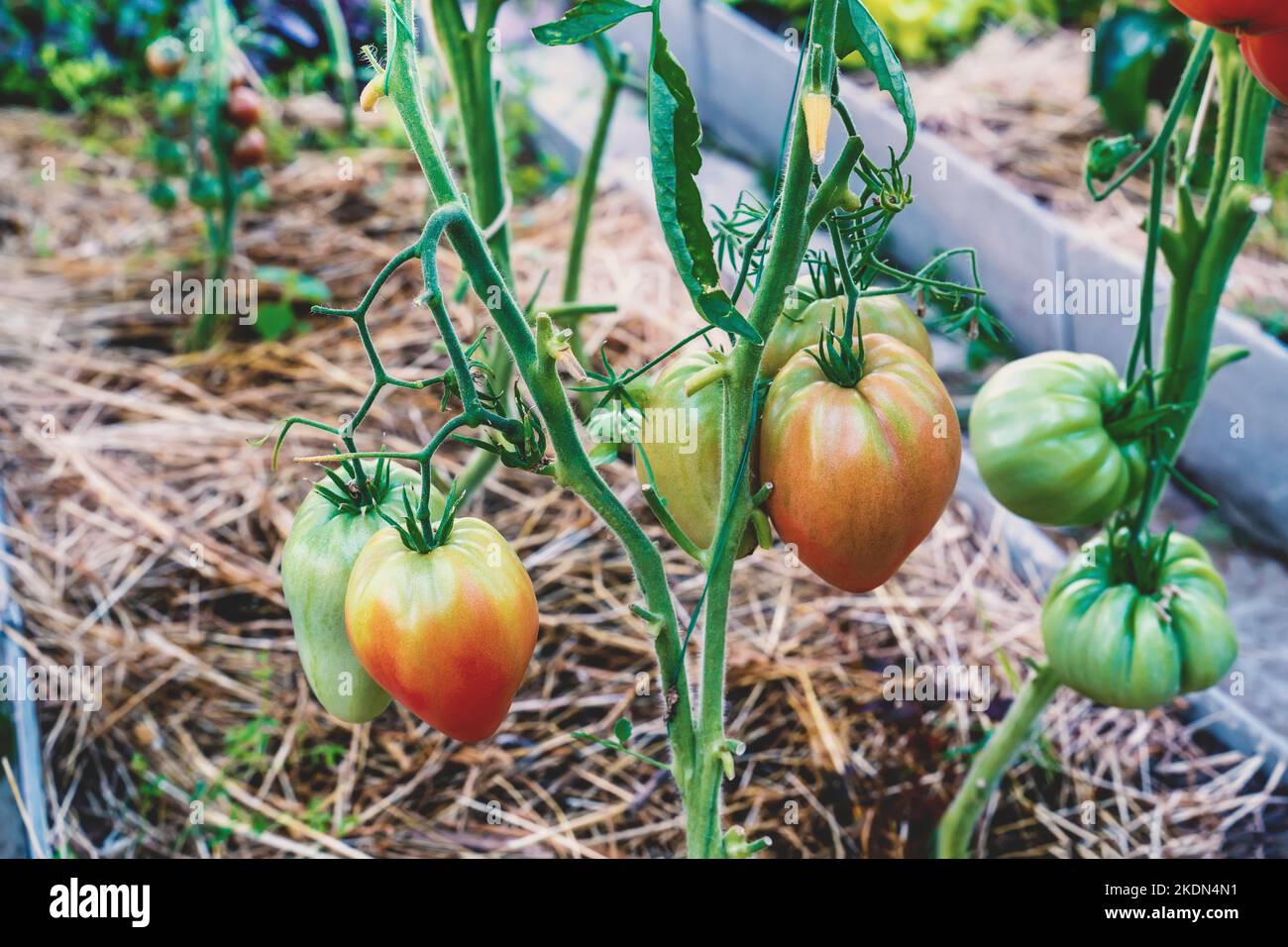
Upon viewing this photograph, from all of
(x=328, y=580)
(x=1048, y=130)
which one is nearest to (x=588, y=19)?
(x=328, y=580)

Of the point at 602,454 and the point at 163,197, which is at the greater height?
the point at 163,197

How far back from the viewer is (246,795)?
3.97 feet

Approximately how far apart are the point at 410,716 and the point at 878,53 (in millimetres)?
935

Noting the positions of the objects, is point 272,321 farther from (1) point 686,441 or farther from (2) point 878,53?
(2) point 878,53

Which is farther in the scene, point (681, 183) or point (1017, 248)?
point (1017, 248)

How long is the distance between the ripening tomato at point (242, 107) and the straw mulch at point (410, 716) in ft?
1.08

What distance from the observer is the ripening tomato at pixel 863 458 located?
2.19ft

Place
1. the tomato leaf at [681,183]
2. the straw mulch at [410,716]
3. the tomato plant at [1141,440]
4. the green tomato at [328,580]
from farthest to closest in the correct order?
the straw mulch at [410,716] → the tomato plant at [1141,440] → the green tomato at [328,580] → the tomato leaf at [681,183]

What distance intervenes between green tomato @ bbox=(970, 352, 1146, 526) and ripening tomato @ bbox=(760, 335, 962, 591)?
0.27 metres

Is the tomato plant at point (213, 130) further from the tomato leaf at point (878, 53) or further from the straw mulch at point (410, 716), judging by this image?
the tomato leaf at point (878, 53)

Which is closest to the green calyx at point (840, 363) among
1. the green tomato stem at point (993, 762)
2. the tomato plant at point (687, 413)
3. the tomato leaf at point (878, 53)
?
the tomato plant at point (687, 413)

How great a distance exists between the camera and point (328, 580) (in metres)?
0.69
